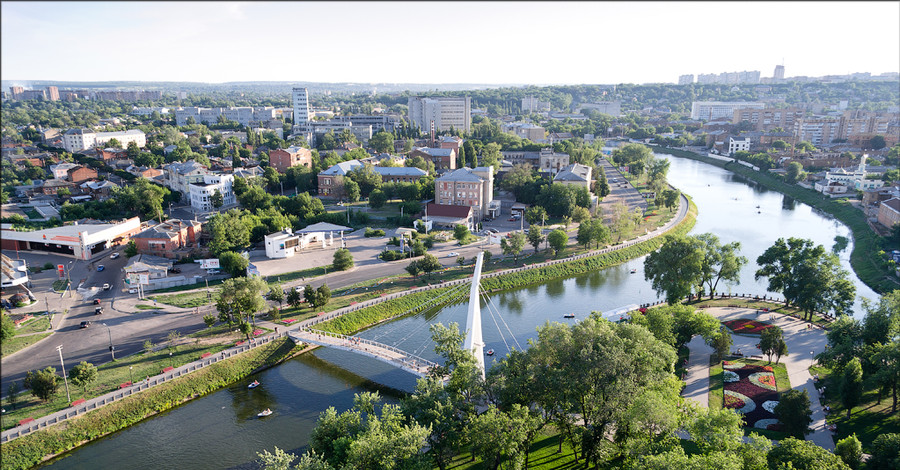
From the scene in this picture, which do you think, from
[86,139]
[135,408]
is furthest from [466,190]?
[86,139]

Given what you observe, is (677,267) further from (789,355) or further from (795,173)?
(795,173)

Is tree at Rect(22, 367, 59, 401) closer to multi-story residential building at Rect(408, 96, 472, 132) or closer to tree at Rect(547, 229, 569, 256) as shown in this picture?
tree at Rect(547, 229, 569, 256)

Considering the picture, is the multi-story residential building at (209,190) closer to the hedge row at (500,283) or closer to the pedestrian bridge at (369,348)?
the hedge row at (500,283)

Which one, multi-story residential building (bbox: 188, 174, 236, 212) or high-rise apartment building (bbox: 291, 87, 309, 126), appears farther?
high-rise apartment building (bbox: 291, 87, 309, 126)

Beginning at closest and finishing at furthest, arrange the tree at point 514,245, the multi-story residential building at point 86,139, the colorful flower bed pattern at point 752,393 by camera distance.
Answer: the colorful flower bed pattern at point 752,393
the tree at point 514,245
the multi-story residential building at point 86,139

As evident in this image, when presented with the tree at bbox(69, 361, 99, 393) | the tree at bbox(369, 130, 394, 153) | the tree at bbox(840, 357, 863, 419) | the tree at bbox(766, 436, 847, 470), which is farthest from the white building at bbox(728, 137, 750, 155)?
the tree at bbox(69, 361, 99, 393)

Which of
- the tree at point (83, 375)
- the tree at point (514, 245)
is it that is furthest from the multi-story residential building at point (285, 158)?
the tree at point (83, 375)
